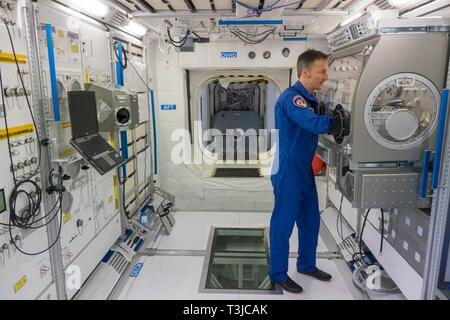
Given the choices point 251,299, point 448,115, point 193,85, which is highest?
point 193,85

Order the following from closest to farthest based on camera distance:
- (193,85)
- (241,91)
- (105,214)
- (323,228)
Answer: (105,214) < (323,228) < (193,85) < (241,91)

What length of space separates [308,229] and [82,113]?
2.25 m

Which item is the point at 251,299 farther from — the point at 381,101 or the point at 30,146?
the point at 30,146

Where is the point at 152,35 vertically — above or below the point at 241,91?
above

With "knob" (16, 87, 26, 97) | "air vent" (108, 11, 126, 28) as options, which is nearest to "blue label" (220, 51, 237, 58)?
"air vent" (108, 11, 126, 28)

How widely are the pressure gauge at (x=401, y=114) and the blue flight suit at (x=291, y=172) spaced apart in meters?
0.49

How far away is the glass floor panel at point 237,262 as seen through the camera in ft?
10.9

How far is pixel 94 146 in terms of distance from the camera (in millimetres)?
2740

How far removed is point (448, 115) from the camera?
84.9 inches

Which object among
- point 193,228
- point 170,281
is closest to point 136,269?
point 170,281

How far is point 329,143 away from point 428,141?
921 millimetres

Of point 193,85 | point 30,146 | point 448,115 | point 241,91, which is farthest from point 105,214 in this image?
point 241,91

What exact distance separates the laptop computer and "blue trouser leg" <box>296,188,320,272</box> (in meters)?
1.73

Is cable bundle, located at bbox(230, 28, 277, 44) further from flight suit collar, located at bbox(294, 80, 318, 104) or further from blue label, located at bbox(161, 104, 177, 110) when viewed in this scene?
flight suit collar, located at bbox(294, 80, 318, 104)
